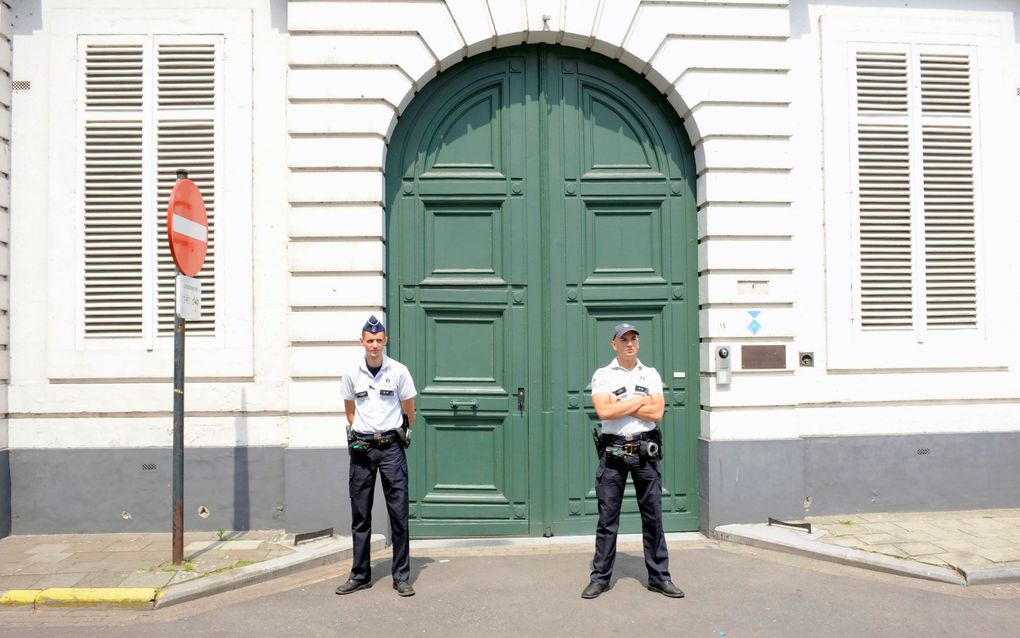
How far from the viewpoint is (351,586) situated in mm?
5566

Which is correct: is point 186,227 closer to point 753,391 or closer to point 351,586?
point 351,586

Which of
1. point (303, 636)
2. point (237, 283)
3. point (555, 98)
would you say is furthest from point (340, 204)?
point (303, 636)

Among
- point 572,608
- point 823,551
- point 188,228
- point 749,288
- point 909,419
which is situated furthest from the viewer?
point 909,419

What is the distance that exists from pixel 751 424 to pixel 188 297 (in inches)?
203

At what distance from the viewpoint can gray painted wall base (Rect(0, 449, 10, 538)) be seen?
6992 millimetres

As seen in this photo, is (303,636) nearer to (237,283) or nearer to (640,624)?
(640,624)

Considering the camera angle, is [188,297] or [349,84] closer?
[188,297]

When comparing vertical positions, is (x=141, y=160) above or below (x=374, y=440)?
above

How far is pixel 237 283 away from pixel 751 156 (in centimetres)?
512

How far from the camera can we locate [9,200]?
284 inches

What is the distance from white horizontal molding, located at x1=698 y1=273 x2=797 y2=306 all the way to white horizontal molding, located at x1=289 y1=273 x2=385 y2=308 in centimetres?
316

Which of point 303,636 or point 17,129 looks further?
point 17,129

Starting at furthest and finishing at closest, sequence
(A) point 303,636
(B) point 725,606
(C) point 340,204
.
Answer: (C) point 340,204, (B) point 725,606, (A) point 303,636

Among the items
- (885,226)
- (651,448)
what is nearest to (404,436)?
(651,448)
